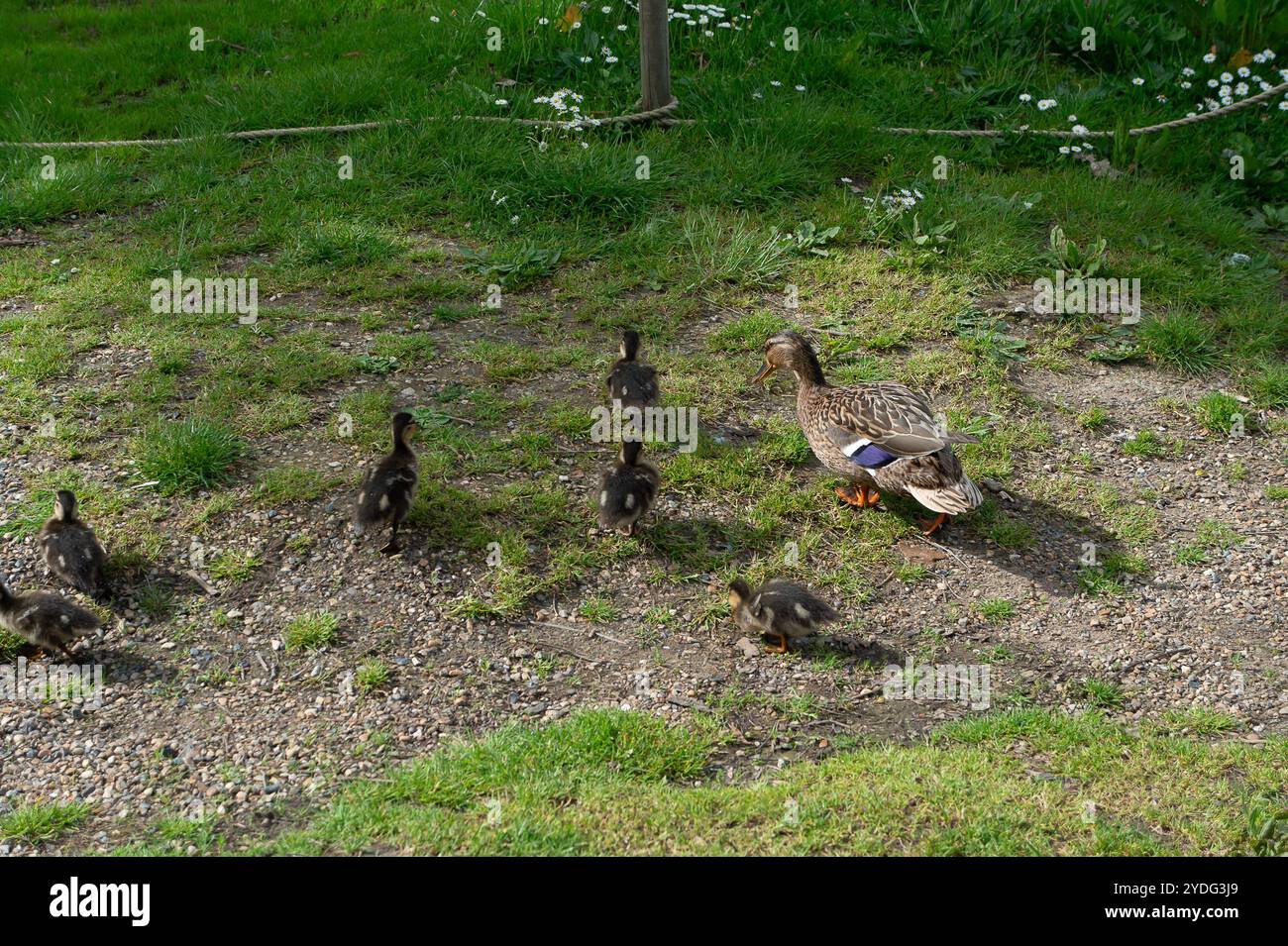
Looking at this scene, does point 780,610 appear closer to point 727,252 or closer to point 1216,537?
point 1216,537

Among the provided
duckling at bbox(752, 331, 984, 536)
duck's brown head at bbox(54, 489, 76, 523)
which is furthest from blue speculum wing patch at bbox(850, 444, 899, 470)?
duck's brown head at bbox(54, 489, 76, 523)

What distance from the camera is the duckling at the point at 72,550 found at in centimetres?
570

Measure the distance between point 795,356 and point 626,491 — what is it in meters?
1.63

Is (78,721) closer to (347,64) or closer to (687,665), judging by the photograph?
(687,665)

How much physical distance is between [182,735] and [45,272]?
16.1ft

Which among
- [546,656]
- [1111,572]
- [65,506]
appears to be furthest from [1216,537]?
[65,506]

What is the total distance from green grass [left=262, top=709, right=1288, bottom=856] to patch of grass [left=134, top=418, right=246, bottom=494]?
2.54 m

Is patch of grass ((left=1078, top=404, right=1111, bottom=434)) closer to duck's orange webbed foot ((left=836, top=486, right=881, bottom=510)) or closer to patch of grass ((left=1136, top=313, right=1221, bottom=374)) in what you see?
patch of grass ((left=1136, top=313, right=1221, bottom=374))

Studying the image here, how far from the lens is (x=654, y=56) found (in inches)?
391

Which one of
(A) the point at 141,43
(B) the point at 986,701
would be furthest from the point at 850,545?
(A) the point at 141,43

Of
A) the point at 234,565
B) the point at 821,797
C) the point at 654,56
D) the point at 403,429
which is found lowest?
the point at 821,797

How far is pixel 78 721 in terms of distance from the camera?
17.0 feet

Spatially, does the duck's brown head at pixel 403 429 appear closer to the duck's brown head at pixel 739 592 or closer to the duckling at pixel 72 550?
the duckling at pixel 72 550

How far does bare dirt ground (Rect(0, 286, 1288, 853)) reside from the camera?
499 centimetres
